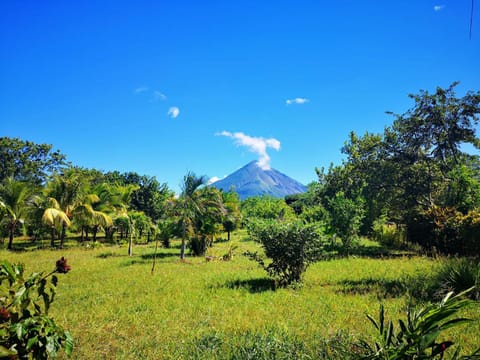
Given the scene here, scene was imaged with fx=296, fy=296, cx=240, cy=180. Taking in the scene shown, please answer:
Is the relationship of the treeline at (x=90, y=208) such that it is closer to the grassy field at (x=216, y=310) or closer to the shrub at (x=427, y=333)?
the grassy field at (x=216, y=310)

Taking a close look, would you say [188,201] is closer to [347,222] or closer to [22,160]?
[347,222]

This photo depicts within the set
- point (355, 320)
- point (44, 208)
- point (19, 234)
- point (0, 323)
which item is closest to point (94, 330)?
point (0, 323)

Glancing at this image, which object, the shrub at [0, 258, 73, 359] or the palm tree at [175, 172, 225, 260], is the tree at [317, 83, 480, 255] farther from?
the shrub at [0, 258, 73, 359]

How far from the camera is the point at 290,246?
29.4ft

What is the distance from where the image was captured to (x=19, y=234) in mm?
30672

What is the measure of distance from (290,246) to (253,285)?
5.46 feet

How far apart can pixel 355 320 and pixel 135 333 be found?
13.1ft

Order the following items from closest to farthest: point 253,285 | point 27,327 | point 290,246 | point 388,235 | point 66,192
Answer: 1. point 27,327
2. point 290,246
3. point 253,285
4. point 388,235
5. point 66,192

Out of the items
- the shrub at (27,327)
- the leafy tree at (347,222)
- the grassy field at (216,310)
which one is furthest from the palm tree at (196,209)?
the shrub at (27,327)

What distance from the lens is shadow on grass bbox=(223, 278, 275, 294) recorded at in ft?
28.2

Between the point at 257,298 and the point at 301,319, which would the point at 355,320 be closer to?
the point at 301,319

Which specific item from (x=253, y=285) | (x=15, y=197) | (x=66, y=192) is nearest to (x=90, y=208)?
(x=66, y=192)

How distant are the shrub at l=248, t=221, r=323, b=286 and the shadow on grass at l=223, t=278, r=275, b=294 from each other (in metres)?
0.39

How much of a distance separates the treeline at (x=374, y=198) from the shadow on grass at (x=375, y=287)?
188 inches
